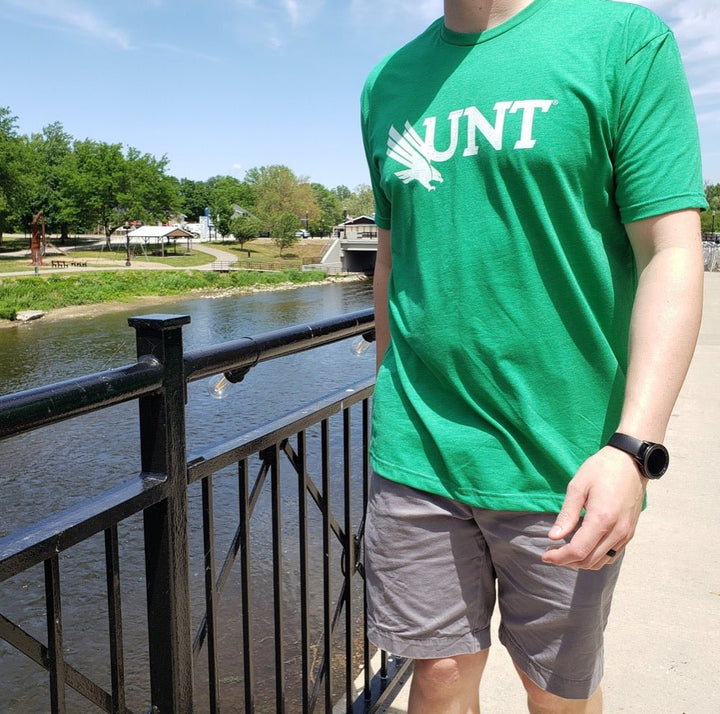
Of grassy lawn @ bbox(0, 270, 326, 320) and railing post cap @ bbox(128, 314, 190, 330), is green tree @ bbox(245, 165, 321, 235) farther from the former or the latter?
railing post cap @ bbox(128, 314, 190, 330)

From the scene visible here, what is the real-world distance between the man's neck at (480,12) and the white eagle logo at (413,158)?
0.18 m

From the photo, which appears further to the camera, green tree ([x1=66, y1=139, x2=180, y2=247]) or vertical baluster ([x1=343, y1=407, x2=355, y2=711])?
green tree ([x1=66, y1=139, x2=180, y2=247])

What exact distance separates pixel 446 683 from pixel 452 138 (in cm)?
93

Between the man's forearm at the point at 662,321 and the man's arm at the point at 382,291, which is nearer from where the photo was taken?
the man's forearm at the point at 662,321

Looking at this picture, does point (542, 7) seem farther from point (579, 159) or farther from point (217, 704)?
point (217, 704)

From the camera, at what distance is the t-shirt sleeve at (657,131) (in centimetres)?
115

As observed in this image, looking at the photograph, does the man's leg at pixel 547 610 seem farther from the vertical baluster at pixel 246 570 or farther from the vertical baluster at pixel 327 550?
the vertical baluster at pixel 327 550

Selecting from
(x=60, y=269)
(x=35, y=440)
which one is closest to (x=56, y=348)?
(x=35, y=440)

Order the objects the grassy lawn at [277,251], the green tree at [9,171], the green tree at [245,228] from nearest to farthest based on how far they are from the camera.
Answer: the green tree at [9,171]
the grassy lawn at [277,251]
the green tree at [245,228]

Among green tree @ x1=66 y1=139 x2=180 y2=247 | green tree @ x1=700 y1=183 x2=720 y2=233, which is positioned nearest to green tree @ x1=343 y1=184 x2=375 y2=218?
green tree @ x1=700 y1=183 x2=720 y2=233

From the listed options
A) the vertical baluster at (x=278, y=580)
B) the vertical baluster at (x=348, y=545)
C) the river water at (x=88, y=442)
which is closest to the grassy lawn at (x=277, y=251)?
the river water at (x=88, y=442)

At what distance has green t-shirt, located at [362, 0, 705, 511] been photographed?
1172 mm

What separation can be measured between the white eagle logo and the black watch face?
529 mm

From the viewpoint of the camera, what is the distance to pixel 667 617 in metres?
2.87
